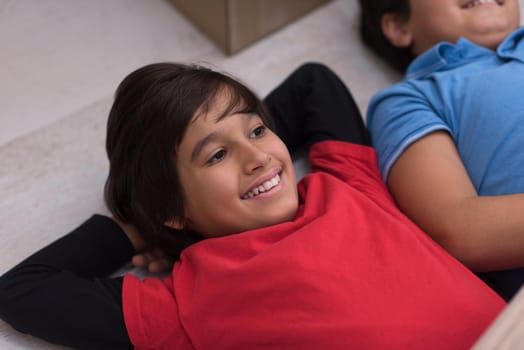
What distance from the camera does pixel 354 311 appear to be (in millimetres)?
763

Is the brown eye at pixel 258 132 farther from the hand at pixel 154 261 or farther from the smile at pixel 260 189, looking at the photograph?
the hand at pixel 154 261

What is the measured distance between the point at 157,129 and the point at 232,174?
12cm

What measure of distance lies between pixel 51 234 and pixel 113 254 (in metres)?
0.14

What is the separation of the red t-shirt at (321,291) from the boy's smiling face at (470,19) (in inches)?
15.4

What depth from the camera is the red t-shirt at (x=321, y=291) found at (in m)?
0.76

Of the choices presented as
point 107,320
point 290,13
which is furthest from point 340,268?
point 290,13

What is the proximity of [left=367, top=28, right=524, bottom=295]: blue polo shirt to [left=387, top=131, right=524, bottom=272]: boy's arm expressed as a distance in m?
0.03

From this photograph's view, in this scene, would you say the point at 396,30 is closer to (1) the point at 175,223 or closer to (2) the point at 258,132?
(2) the point at 258,132

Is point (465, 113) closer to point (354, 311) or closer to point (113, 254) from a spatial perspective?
point (354, 311)

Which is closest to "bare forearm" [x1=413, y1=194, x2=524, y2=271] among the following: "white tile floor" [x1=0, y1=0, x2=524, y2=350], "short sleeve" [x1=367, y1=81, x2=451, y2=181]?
"short sleeve" [x1=367, y1=81, x2=451, y2=181]

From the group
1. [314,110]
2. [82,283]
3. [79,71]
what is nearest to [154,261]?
[82,283]

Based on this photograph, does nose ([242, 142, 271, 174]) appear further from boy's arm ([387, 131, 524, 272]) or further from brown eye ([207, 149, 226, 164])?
boy's arm ([387, 131, 524, 272])

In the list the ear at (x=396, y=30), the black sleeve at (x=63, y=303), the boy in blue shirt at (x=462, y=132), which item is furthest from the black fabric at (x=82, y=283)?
the ear at (x=396, y=30)

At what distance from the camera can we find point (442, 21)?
1.07 m
